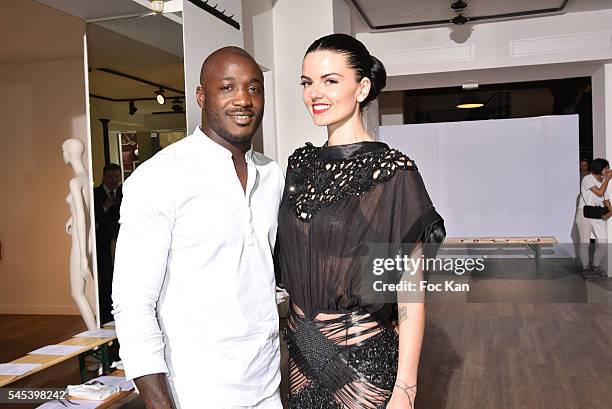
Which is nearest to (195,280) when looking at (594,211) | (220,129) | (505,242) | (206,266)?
(206,266)

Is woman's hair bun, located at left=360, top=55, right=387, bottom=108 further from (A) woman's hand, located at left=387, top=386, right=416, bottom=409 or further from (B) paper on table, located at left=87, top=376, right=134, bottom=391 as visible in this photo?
(B) paper on table, located at left=87, top=376, right=134, bottom=391

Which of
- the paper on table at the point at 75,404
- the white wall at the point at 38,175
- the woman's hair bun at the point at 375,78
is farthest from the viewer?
the white wall at the point at 38,175

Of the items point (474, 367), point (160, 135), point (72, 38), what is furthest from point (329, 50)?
point (72, 38)

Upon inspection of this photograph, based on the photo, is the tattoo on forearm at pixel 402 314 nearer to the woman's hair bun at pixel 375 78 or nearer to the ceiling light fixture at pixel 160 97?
the woman's hair bun at pixel 375 78

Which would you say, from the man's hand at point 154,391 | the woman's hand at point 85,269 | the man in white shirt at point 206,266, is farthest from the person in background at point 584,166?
the man's hand at point 154,391

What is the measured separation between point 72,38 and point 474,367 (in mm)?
4364

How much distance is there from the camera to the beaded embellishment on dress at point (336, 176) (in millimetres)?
1578

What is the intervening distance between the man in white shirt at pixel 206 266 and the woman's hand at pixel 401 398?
0.97 ft

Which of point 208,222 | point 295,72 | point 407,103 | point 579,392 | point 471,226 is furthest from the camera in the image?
point 407,103

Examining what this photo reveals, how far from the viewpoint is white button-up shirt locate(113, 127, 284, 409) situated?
1.39m

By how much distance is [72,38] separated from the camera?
566 cm

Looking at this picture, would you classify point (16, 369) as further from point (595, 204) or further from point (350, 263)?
point (595, 204)

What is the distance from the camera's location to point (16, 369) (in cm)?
316

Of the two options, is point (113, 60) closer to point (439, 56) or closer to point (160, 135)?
point (160, 135)
